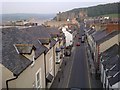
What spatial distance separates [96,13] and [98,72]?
6381 inches

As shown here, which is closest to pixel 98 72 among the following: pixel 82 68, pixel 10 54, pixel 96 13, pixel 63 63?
pixel 82 68

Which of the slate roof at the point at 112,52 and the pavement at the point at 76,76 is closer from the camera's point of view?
the slate roof at the point at 112,52

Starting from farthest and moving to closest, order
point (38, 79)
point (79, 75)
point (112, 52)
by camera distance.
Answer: point (79, 75)
point (112, 52)
point (38, 79)

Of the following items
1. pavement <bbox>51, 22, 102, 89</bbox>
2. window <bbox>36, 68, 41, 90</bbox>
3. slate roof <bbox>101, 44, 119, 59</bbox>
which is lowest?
pavement <bbox>51, 22, 102, 89</bbox>

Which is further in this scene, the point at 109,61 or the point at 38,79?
the point at 109,61

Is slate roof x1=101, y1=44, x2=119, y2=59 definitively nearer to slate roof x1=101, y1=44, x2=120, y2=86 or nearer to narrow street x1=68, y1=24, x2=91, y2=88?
slate roof x1=101, y1=44, x2=120, y2=86

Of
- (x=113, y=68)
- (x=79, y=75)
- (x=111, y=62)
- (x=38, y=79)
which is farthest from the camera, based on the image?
(x=79, y=75)

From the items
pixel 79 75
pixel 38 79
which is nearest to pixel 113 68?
pixel 38 79

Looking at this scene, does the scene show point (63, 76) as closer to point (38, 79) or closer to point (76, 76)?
point (76, 76)

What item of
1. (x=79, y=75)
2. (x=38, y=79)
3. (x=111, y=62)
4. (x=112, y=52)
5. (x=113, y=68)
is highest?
(x=112, y=52)

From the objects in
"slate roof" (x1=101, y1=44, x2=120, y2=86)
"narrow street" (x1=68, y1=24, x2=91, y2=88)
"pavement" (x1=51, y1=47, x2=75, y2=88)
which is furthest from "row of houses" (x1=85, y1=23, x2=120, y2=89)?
"pavement" (x1=51, y1=47, x2=75, y2=88)

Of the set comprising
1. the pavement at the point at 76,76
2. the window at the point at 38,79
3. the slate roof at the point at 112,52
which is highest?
the slate roof at the point at 112,52

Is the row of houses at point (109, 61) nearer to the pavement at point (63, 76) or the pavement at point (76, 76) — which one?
the pavement at point (76, 76)

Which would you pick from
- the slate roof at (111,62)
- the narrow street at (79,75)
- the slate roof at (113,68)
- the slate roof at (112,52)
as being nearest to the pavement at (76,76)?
the narrow street at (79,75)
